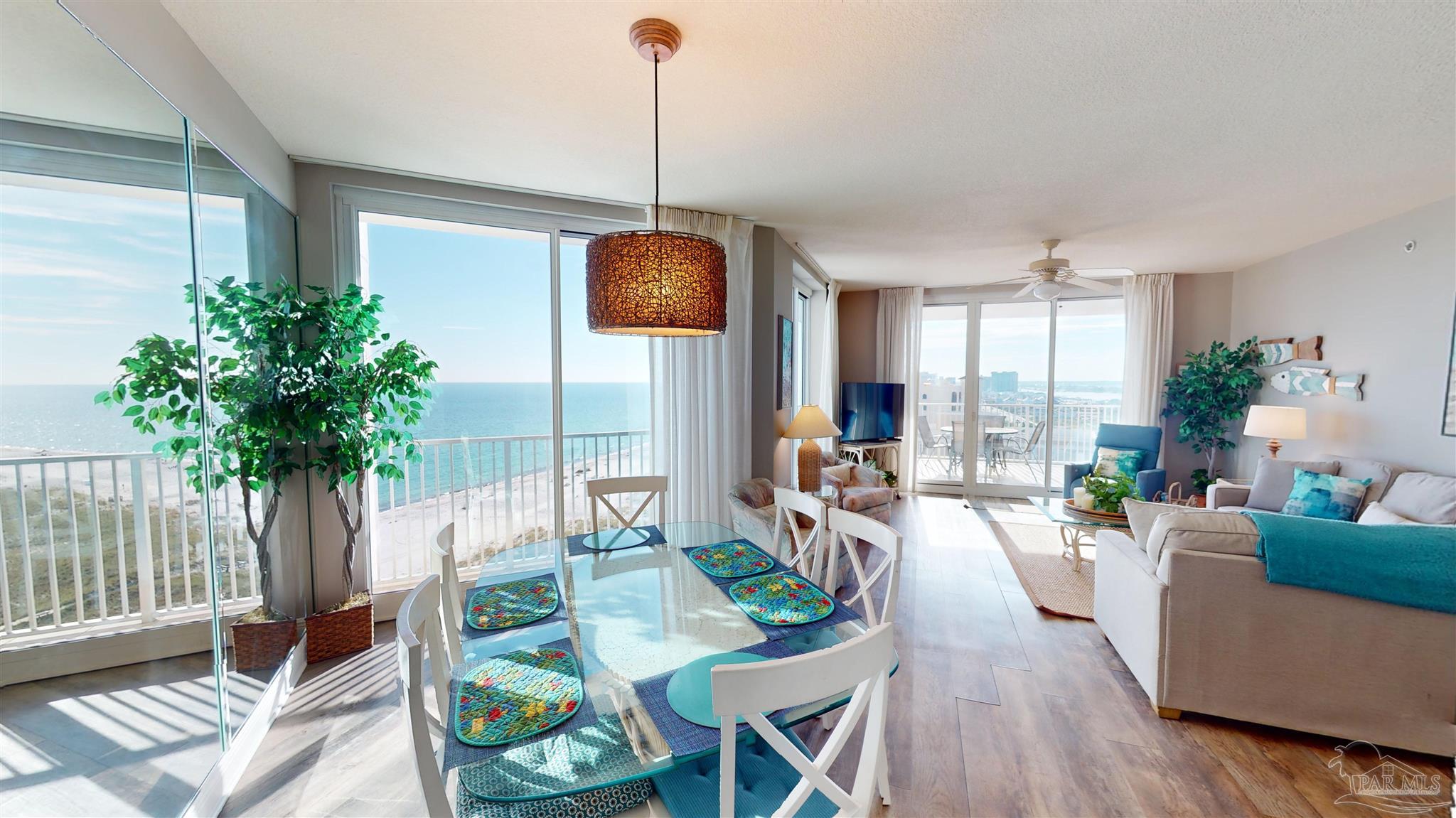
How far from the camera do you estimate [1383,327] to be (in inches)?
142

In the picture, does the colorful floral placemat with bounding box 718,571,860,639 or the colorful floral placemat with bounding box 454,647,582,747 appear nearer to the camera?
the colorful floral placemat with bounding box 454,647,582,747

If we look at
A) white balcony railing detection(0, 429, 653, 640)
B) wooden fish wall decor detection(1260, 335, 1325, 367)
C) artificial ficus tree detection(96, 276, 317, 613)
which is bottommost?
white balcony railing detection(0, 429, 653, 640)

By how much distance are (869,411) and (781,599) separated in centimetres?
478

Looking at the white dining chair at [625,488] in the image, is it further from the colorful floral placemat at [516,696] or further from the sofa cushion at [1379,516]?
the sofa cushion at [1379,516]

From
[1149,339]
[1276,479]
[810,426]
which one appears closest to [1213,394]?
[1149,339]

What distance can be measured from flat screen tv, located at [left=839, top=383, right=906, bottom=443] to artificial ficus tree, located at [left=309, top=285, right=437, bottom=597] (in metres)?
4.57

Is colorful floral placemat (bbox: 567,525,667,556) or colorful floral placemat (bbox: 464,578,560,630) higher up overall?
colorful floral placemat (bbox: 567,525,667,556)

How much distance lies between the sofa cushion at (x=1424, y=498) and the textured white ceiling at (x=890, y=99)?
166cm

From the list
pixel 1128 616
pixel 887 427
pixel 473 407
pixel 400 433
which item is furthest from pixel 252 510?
pixel 473 407

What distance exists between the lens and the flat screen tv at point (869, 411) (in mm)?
6195

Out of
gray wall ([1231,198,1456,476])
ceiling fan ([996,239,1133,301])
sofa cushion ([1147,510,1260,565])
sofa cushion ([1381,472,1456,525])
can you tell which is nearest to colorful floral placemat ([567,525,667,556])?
sofa cushion ([1147,510,1260,565])

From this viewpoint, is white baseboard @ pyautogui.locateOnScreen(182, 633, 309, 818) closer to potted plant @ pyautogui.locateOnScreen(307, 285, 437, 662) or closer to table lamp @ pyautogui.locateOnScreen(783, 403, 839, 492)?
potted plant @ pyautogui.locateOnScreen(307, 285, 437, 662)

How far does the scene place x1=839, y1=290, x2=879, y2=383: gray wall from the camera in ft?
22.1

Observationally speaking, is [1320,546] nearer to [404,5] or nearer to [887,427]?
[404,5]
